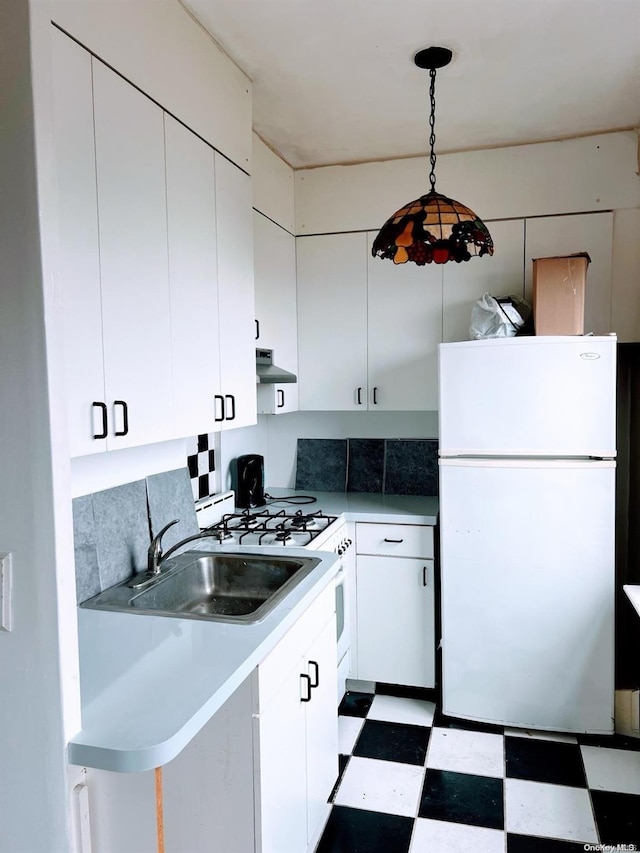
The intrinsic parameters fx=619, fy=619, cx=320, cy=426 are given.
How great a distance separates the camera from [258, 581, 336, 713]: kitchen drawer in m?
1.51

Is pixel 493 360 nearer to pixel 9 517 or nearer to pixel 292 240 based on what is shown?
pixel 292 240

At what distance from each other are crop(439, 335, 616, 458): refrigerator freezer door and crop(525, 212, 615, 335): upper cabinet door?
0.47 m

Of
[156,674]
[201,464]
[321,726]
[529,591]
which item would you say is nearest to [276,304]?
[201,464]

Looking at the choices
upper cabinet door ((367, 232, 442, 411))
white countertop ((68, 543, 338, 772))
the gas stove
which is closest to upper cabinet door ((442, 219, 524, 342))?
upper cabinet door ((367, 232, 442, 411))

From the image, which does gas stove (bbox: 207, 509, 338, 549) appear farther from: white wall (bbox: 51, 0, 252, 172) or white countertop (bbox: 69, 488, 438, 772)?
white wall (bbox: 51, 0, 252, 172)

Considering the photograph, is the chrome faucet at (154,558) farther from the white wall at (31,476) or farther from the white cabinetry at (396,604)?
the white cabinetry at (396,604)

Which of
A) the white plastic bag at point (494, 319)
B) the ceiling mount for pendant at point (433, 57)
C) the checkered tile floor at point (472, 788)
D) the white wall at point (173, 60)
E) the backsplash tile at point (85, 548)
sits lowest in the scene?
the checkered tile floor at point (472, 788)

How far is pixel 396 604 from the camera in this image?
2.84 m

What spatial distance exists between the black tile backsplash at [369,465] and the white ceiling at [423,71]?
4.85ft

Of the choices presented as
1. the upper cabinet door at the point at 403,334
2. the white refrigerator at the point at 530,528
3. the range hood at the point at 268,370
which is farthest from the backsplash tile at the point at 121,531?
the upper cabinet door at the point at 403,334

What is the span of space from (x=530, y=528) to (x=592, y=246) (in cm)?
134

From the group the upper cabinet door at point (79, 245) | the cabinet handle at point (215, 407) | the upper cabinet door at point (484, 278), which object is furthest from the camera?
the upper cabinet door at point (484, 278)

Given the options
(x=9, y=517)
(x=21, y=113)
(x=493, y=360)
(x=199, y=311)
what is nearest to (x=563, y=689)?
(x=493, y=360)

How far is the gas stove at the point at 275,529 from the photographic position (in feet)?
7.76
